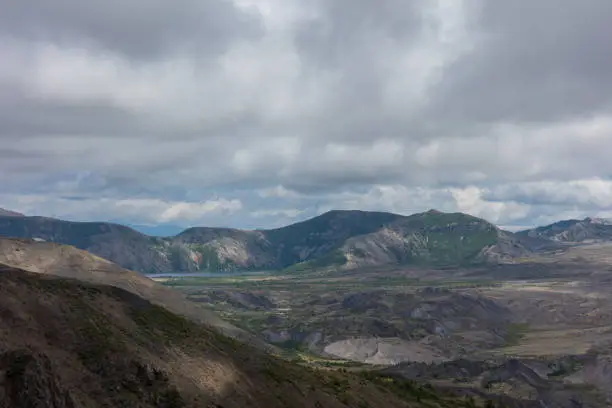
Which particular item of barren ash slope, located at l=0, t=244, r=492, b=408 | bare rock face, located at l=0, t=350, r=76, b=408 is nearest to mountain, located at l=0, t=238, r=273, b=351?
barren ash slope, located at l=0, t=244, r=492, b=408

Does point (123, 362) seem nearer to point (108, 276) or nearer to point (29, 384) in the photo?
point (29, 384)

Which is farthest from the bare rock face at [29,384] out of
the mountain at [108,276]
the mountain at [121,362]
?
the mountain at [108,276]

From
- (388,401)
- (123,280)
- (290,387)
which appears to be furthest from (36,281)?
(123,280)

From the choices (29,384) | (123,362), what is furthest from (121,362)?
(29,384)

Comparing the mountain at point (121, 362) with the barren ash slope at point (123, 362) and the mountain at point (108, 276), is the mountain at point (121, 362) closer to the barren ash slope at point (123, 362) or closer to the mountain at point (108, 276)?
the barren ash slope at point (123, 362)

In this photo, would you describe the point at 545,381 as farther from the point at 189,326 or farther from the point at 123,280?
the point at 123,280

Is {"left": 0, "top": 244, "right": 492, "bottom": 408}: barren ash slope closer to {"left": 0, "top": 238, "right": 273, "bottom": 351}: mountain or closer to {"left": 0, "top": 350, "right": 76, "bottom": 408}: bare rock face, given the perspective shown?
{"left": 0, "top": 350, "right": 76, "bottom": 408}: bare rock face
